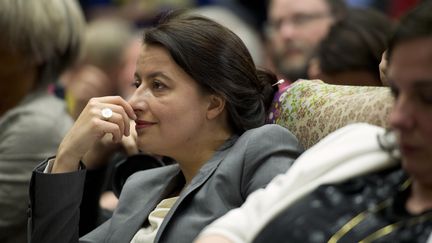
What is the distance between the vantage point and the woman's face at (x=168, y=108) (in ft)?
9.44

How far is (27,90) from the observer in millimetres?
3980

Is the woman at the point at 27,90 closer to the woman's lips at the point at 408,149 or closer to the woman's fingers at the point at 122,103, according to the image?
the woman's fingers at the point at 122,103

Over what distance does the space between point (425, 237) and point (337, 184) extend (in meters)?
0.26

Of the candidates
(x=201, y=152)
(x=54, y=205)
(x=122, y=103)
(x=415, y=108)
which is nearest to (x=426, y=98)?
(x=415, y=108)

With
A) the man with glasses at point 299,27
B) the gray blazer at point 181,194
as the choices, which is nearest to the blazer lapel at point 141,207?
the gray blazer at point 181,194

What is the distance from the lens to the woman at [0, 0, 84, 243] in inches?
145

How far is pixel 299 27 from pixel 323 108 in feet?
8.93

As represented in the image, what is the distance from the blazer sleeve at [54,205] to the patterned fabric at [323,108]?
61 cm

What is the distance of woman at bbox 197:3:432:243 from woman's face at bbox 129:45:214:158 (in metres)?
0.65

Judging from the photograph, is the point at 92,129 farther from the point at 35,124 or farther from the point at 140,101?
the point at 35,124

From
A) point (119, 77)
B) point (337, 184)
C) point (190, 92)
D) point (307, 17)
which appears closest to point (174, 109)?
point (190, 92)

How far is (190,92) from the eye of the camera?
2.88m

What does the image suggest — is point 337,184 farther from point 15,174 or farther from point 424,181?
point 15,174

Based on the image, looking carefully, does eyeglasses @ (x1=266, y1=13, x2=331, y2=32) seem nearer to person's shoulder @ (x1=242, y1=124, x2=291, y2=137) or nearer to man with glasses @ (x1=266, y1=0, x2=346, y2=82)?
man with glasses @ (x1=266, y1=0, x2=346, y2=82)
